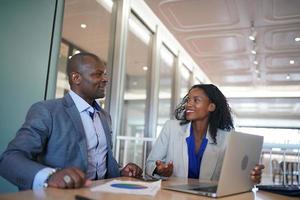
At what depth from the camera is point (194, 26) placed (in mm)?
4816

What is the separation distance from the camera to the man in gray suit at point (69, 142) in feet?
3.15

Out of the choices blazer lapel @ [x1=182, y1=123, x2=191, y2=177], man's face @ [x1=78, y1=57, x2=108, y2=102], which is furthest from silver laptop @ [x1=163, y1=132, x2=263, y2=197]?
man's face @ [x1=78, y1=57, x2=108, y2=102]

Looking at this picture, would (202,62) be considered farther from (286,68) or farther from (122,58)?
(122,58)

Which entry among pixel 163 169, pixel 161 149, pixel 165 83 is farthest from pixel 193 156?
pixel 165 83

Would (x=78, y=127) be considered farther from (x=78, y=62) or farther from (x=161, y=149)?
(x=161, y=149)

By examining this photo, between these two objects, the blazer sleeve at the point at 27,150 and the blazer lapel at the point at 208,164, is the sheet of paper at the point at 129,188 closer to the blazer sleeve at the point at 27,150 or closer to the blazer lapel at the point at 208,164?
the blazer sleeve at the point at 27,150

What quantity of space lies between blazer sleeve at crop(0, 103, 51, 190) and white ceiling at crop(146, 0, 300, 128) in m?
3.19

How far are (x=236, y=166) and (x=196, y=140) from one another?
85 cm

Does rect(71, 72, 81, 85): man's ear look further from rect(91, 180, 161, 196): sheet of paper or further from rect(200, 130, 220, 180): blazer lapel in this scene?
rect(200, 130, 220, 180): blazer lapel

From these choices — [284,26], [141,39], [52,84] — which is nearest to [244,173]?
[52,84]

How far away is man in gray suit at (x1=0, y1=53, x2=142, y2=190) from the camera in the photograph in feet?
3.15

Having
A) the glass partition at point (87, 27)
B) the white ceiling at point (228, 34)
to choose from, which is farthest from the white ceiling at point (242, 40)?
the glass partition at point (87, 27)

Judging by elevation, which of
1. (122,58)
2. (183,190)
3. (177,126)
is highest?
(122,58)

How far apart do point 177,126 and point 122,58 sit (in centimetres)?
184
